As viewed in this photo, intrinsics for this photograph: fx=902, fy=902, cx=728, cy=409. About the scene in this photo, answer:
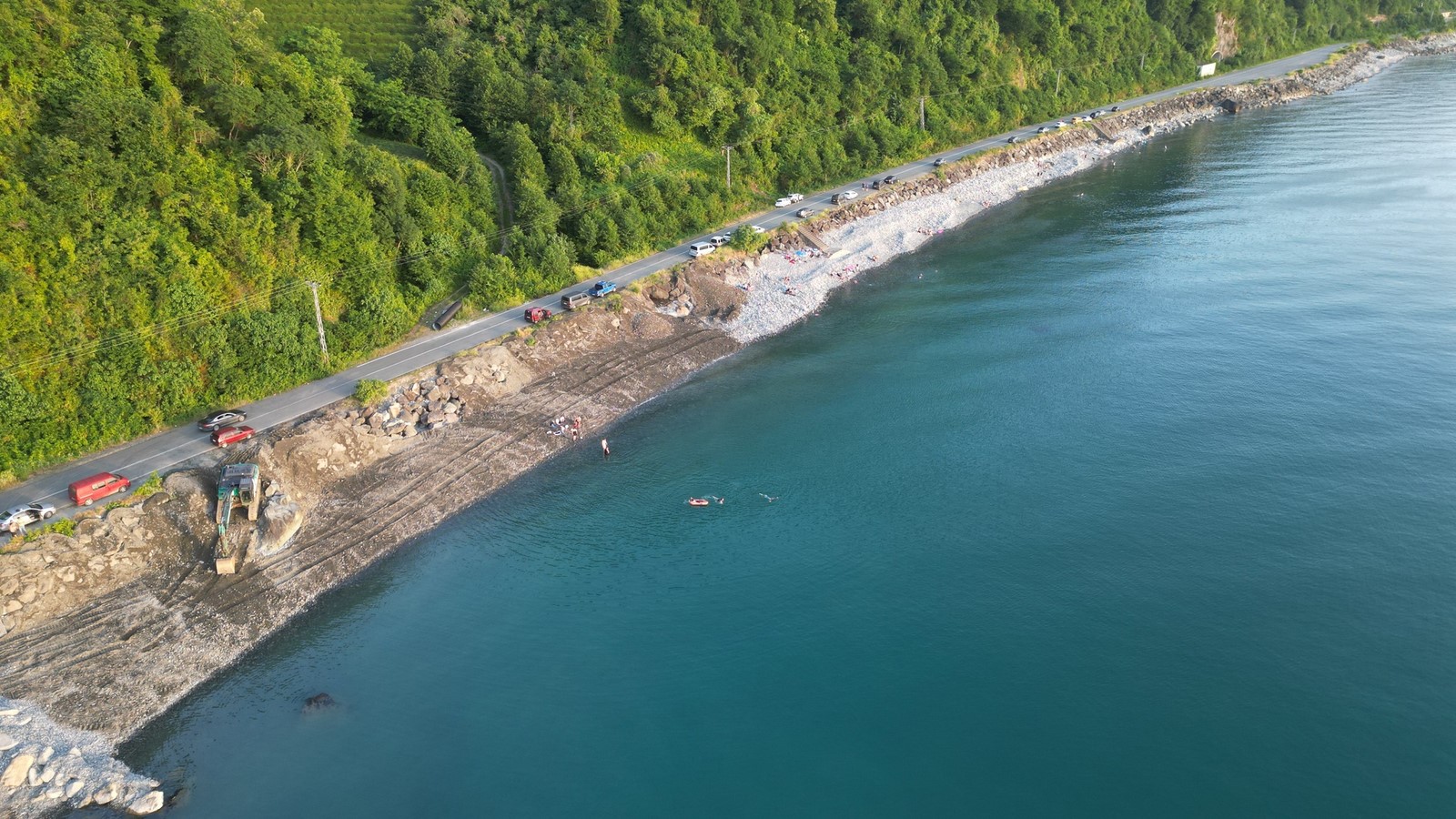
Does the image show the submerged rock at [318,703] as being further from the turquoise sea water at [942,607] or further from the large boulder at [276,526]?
the large boulder at [276,526]

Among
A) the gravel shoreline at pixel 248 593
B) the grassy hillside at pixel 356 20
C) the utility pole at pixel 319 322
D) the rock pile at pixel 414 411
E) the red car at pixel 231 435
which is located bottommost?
the gravel shoreline at pixel 248 593

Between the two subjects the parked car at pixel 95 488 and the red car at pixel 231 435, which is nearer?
the parked car at pixel 95 488

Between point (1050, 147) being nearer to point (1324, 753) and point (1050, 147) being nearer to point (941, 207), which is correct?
point (941, 207)

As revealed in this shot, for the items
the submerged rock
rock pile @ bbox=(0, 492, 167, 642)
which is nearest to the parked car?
rock pile @ bbox=(0, 492, 167, 642)

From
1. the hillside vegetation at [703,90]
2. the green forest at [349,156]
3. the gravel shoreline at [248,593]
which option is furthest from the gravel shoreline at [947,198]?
the green forest at [349,156]

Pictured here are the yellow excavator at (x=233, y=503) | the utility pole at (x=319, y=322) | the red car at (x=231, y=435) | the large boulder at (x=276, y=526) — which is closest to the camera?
the yellow excavator at (x=233, y=503)

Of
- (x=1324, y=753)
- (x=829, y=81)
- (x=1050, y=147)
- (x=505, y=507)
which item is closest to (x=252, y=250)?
(x=505, y=507)

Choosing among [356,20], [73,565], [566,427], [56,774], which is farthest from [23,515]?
[356,20]
